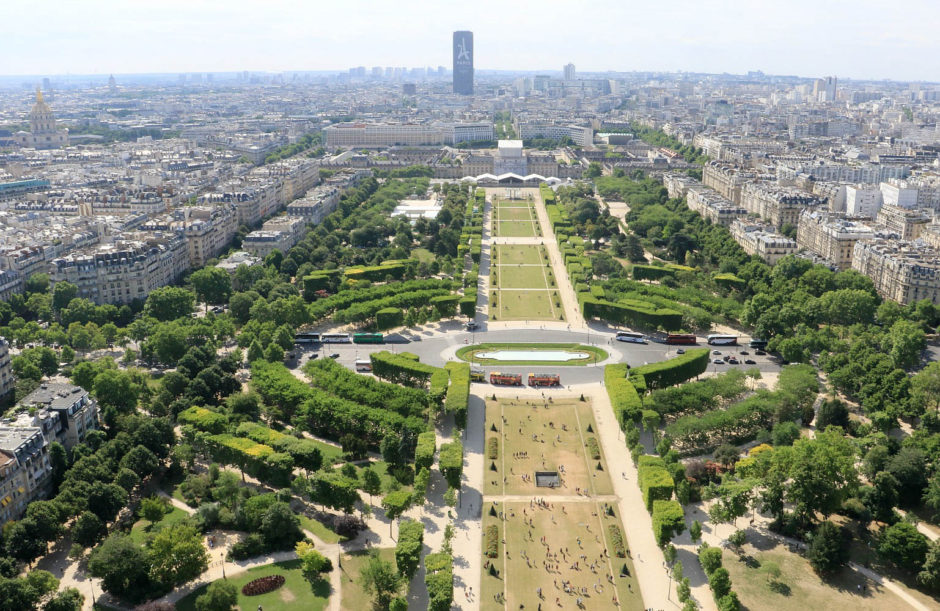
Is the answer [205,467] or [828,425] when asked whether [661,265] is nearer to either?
[828,425]

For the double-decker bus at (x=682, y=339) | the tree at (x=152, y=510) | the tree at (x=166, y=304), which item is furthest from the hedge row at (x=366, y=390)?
the double-decker bus at (x=682, y=339)

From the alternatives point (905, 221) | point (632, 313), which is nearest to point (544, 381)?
point (632, 313)

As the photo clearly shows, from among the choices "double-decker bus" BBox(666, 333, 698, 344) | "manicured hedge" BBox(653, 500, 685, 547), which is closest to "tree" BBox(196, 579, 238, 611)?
"manicured hedge" BBox(653, 500, 685, 547)

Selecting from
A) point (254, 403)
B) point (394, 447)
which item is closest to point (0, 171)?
point (254, 403)

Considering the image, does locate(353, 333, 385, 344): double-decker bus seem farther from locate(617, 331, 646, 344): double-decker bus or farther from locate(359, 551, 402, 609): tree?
locate(359, 551, 402, 609): tree

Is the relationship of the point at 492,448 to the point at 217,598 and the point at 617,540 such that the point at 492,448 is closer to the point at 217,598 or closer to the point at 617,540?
the point at 617,540

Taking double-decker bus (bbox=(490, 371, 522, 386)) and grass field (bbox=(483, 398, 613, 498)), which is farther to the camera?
double-decker bus (bbox=(490, 371, 522, 386))
